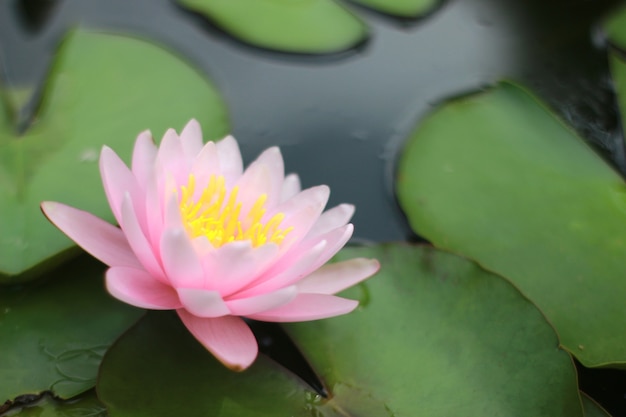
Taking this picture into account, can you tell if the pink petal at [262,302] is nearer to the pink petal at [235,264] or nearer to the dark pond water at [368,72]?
the pink petal at [235,264]

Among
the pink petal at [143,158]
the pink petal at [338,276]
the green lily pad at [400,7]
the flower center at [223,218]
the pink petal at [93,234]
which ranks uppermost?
the green lily pad at [400,7]

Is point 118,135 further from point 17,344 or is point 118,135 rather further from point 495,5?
point 495,5

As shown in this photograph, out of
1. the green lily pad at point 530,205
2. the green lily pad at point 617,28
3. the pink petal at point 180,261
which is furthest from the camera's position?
the green lily pad at point 617,28

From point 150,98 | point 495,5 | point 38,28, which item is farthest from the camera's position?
point 495,5

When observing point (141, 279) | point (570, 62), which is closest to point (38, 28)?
point (141, 279)

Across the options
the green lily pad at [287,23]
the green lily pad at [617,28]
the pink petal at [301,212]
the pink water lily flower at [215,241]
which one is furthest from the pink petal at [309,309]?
the green lily pad at [617,28]

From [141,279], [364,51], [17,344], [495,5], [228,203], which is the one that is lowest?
[17,344]

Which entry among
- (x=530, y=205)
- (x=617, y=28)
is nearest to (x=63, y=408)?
(x=530, y=205)

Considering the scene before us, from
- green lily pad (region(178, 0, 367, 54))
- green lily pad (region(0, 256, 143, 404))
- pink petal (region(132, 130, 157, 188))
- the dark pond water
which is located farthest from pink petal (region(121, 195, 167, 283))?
green lily pad (region(178, 0, 367, 54))
